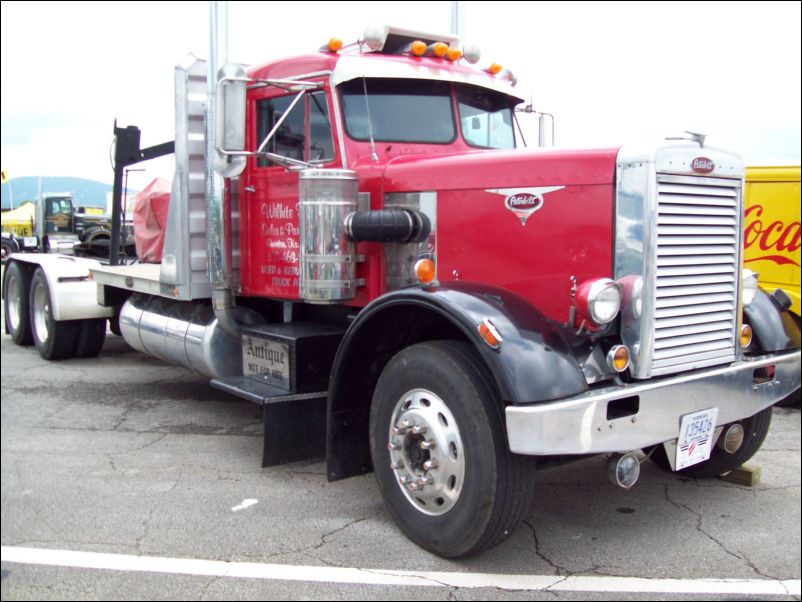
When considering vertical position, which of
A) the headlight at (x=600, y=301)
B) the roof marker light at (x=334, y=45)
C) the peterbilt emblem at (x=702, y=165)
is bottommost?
the headlight at (x=600, y=301)

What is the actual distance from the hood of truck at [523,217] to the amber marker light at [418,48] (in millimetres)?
954

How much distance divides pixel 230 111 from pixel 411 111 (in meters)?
1.19

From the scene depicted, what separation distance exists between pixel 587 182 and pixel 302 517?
2.34 metres

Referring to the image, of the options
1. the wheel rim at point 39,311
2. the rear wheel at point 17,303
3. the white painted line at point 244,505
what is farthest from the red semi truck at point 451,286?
the rear wheel at point 17,303

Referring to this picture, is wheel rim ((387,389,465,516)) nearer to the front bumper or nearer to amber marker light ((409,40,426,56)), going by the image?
the front bumper

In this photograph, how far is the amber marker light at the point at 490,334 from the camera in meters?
3.54

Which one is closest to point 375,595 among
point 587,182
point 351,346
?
point 351,346

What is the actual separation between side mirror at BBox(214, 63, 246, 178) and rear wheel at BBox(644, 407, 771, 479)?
298 cm

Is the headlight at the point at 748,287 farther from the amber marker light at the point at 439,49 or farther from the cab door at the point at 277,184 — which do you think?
the cab door at the point at 277,184

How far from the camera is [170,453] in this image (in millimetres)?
5641

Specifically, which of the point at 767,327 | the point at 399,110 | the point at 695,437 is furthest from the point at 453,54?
the point at 695,437

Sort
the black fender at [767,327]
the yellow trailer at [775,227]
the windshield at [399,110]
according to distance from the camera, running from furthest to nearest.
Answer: the yellow trailer at [775,227] < the windshield at [399,110] < the black fender at [767,327]

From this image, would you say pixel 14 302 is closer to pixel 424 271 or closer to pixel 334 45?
pixel 334 45

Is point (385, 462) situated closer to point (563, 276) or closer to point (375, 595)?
point (375, 595)
